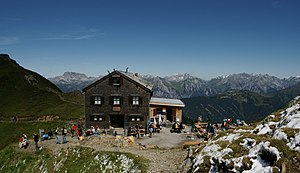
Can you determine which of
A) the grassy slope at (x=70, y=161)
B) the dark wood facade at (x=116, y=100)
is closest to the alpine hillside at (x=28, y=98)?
the dark wood facade at (x=116, y=100)

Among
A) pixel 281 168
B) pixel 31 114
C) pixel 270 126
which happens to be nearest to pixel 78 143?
pixel 270 126

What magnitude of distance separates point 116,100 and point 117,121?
13.9 feet

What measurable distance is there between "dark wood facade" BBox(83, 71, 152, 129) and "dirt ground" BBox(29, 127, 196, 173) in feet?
24.0

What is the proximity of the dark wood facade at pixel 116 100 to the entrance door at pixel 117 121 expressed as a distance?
4.03 feet

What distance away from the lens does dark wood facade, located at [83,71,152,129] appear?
51312 millimetres

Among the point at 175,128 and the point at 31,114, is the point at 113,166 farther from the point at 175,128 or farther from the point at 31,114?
the point at 31,114

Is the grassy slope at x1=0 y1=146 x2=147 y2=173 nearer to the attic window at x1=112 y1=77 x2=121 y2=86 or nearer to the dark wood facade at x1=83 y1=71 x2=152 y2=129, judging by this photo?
the dark wood facade at x1=83 y1=71 x2=152 y2=129

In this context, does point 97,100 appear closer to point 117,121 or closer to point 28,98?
point 117,121

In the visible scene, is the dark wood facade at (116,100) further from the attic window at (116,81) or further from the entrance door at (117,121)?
the entrance door at (117,121)

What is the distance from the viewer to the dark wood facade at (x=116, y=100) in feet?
168

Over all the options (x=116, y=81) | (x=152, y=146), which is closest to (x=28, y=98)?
(x=116, y=81)

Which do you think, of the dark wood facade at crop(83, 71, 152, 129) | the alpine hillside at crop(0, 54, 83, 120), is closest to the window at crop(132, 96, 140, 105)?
the dark wood facade at crop(83, 71, 152, 129)

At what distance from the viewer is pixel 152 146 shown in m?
35.2

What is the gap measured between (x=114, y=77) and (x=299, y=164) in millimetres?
40201
